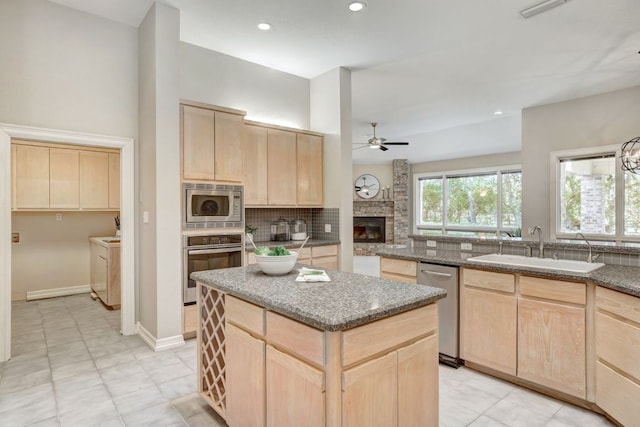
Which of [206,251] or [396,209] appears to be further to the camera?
[396,209]

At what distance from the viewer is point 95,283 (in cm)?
518

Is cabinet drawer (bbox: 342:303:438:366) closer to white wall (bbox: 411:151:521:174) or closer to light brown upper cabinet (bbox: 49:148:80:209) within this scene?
light brown upper cabinet (bbox: 49:148:80:209)

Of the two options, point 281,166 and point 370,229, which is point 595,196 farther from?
point 370,229

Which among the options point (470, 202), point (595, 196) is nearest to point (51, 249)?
point (595, 196)

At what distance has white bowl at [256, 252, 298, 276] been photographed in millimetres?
2145

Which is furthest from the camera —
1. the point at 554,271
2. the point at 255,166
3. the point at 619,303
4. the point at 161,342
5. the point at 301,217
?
the point at 301,217

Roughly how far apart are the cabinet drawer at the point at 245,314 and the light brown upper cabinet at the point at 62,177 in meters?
4.42

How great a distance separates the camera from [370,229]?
34.5 ft

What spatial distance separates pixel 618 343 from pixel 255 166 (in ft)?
11.8

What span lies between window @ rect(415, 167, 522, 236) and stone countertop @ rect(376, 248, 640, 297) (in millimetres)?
6114

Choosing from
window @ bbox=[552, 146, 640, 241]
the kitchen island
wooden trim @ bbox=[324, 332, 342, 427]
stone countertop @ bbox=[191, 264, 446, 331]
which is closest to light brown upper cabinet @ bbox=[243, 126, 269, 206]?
stone countertop @ bbox=[191, 264, 446, 331]

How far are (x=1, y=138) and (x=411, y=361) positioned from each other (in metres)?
3.62

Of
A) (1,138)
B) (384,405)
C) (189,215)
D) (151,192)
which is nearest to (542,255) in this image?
(384,405)

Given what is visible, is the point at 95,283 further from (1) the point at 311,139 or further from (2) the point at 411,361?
(2) the point at 411,361
